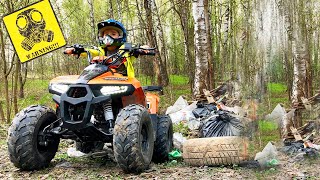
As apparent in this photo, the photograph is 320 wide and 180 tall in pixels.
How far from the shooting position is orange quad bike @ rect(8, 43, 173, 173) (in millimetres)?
3613

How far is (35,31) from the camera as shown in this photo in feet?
22.0

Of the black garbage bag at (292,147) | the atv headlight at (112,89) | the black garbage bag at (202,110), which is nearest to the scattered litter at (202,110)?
the black garbage bag at (202,110)

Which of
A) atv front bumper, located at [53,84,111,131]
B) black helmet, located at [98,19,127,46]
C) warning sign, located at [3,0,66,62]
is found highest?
warning sign, located at [3,0,66,62]

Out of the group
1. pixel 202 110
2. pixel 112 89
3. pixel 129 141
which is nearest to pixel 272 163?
pixel 129 141

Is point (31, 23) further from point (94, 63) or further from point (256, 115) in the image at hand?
point (256, 115)

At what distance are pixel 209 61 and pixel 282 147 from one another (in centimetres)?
751

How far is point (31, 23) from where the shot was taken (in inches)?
275

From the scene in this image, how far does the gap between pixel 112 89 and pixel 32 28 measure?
3.48 meters

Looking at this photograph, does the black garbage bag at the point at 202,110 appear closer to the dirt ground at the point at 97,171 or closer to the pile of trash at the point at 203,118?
the pile of trash at the point at 203,118

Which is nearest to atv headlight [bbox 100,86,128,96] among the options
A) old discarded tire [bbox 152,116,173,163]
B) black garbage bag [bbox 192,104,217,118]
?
old discarded tire [bbox 152,116,173,163]

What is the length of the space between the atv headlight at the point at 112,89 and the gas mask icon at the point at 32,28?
327cm

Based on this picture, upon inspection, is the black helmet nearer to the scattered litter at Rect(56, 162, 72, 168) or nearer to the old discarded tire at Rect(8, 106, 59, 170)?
the old discarded tire at Rect(8, 106, 59, 170)

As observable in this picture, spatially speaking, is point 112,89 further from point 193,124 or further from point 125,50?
point 193,124

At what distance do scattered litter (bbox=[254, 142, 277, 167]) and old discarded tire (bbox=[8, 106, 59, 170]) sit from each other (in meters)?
3.24
